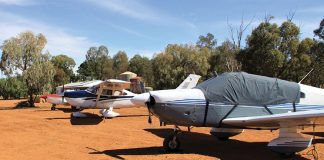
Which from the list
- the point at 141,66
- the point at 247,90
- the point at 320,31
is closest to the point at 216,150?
the point at 247,90

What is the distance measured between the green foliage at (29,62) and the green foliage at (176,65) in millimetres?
20748

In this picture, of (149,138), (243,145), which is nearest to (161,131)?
(149,138)

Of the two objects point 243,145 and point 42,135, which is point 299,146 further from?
point 42,135

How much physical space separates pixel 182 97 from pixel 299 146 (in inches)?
121

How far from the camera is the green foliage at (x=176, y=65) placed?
51.2 m

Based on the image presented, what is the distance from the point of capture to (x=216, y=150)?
10.2 m

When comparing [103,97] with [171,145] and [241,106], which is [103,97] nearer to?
[171,145]

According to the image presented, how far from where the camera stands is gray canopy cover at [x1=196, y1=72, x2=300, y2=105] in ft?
31.6

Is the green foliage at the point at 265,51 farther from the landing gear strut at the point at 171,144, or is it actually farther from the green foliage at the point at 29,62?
the landing gear strut at the point at 171,144

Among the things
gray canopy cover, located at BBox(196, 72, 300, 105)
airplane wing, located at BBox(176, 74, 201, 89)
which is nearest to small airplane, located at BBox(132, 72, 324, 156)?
gray canopy cover, located at BBox(196, 72, 300, 105)

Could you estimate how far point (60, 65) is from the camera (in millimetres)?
94125

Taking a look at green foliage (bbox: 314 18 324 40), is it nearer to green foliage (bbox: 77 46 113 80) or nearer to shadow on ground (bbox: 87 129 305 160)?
shadow on ground (bbox: 87 129 305 160)

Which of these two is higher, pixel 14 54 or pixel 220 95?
pixel 14 54

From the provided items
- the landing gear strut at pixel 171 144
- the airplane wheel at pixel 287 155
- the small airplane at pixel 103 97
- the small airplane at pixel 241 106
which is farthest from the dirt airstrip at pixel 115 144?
the small airplane at pixel 103 97
